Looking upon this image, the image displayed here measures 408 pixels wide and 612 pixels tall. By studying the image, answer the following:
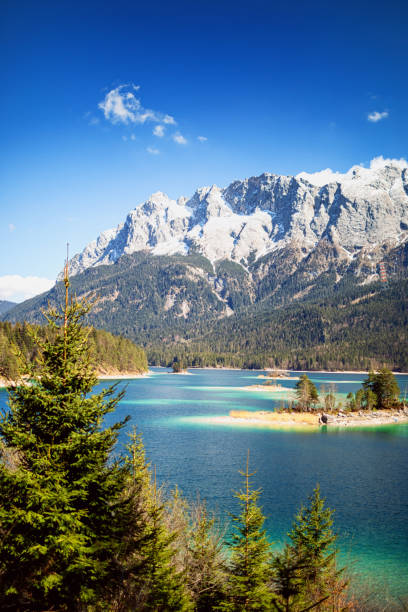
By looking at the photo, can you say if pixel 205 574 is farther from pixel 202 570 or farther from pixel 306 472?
pixel 306 472

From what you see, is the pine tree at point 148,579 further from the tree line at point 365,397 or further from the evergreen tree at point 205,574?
the tree line at point 365,397

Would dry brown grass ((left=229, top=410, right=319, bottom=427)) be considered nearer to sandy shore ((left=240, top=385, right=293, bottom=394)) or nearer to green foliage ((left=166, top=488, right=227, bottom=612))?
sandy shore ((left=240, top=385, right=293, bottom=394))

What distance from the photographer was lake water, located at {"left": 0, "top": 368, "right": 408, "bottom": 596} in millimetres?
29312

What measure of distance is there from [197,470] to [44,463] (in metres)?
36.8

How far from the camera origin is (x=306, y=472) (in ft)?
160

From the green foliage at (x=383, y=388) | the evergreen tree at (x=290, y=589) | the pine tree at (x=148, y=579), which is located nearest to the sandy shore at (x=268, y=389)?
the green foliage at (x=383, y=388)

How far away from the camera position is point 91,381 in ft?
46.4

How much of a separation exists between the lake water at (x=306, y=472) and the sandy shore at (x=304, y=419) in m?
4.06

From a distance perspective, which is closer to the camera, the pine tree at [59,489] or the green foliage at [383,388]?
the pine tree at [59,489]

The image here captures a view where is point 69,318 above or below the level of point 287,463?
above

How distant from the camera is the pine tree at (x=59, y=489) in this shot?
1135 centimetres

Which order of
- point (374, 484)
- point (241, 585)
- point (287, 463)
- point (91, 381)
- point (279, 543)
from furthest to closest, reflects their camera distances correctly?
point (287, 463) < point (374, 484) < point (279, 543) < point (241, 585) < point (91, 381)

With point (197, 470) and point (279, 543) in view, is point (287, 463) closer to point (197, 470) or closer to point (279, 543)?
point (197, 470)

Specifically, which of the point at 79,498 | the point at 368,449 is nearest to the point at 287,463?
the point at 368,449
